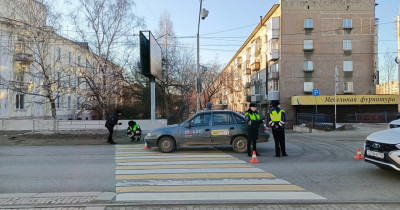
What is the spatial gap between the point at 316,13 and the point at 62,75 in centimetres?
3329

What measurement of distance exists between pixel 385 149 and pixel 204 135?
5656mm

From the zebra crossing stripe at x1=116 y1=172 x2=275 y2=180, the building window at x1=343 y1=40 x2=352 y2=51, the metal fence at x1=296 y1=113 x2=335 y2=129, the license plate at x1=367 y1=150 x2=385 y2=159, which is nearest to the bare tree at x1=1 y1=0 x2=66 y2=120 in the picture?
the zebra crossing stripe at x1=116 y1=172 x2=275 y2=180

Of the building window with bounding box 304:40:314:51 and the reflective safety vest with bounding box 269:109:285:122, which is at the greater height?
the building window with bounding box 304:40:314:51

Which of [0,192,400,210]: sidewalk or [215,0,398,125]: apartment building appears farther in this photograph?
[215,0,398,125]: apartment building

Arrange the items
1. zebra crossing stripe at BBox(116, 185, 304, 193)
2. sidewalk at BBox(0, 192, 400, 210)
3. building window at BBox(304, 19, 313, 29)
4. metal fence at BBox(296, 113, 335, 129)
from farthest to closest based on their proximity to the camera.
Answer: building window at BBox(304, 19, 313, 29) < metal fence at BBox(296, 113, 335, 129) < zebra crossing stripe at BBox(116, 185, 304, 193) < sidewalk at BBox(0, 192, 400, 210)

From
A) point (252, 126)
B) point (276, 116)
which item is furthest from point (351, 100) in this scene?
point (252, 126)

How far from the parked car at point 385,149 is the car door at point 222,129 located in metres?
4.56

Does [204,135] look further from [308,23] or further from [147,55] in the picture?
[308,23]

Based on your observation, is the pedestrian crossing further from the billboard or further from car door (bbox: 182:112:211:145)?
the billboard

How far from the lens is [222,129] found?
10.5 meters

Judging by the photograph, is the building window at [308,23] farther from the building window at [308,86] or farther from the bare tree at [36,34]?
the bare tree at [36,34]

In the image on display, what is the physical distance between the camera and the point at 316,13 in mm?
39375

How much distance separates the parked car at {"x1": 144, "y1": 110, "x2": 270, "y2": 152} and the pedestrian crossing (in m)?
1.03

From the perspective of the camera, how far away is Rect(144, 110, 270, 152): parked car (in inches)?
412
